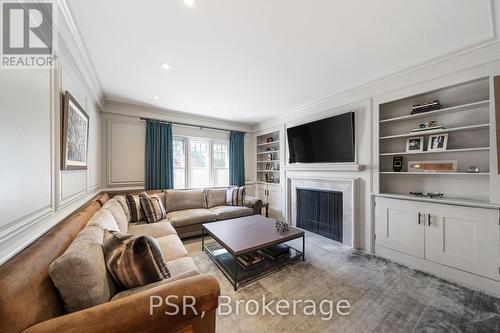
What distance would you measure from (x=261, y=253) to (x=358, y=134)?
2314mm

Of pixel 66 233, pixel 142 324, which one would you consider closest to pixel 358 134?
pixel 142 324

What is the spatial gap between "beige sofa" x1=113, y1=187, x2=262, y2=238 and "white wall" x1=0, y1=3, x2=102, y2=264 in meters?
1.33

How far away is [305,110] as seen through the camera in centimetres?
372

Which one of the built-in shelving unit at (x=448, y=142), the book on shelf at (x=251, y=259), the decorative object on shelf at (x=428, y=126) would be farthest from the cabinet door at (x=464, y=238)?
the book on shelf at (x=251, y=259)

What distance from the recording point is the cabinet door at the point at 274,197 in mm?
4488

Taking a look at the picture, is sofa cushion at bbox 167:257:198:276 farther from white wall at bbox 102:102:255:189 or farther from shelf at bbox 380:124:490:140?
shelf at bbox 380:124:490:140

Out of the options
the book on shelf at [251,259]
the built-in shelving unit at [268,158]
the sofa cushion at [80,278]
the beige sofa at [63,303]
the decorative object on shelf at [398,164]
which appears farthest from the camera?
the built-in shelving unit at [268,158]

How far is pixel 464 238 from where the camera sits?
6.57 feet

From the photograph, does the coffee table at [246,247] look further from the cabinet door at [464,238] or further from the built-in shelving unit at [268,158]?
the built-in shelving unit at [268,158]

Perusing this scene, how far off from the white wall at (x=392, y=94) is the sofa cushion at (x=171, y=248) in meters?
2.60

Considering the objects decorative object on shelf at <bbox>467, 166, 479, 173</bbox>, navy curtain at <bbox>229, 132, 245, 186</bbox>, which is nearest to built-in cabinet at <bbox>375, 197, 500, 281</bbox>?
decorative object on shelf at <bbox>467, 166, 479, 173</bbox>

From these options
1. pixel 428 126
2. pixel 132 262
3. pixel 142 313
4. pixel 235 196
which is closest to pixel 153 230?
pixel 132 262

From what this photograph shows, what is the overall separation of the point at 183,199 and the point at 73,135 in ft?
7.31

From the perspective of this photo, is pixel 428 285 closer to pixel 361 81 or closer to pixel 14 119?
pixel 361 81
